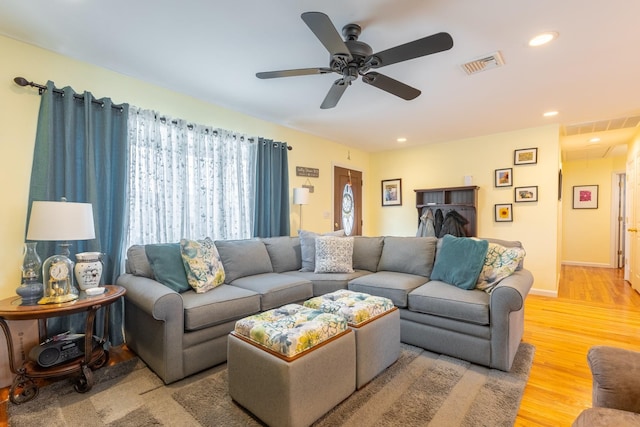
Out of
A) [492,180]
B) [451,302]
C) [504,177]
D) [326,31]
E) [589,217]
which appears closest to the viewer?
[326,31]

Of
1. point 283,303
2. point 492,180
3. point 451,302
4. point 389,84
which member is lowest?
point 283,303

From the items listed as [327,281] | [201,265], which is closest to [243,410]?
[201,265]

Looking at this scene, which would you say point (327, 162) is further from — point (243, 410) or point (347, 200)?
point (243, 410)

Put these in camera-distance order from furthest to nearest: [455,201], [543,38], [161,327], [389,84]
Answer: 1. [455,201]
2. [389,84]
3. [543,38]
4. [161,327]

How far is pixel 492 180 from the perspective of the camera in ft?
15.7

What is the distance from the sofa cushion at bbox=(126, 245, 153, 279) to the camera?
257 centimetres

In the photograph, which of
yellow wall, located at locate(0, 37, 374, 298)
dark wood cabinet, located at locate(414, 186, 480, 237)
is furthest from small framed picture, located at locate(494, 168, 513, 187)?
yellow wall, located at locate(0, 37, 374, 298)

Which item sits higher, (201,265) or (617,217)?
(617,217)

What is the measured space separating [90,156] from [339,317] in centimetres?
243

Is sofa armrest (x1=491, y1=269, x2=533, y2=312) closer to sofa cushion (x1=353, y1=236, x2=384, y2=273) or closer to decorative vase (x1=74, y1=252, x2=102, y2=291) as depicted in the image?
sofa cushion (x1=353, y1=236, x2=384, y2=273)

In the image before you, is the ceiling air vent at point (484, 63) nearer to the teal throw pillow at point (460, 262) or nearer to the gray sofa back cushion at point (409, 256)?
the teal throw pillow at point (460, 262)

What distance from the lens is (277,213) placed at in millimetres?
4133

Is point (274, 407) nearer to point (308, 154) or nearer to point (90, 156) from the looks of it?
point (90, 156)

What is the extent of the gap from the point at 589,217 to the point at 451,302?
265 inches
